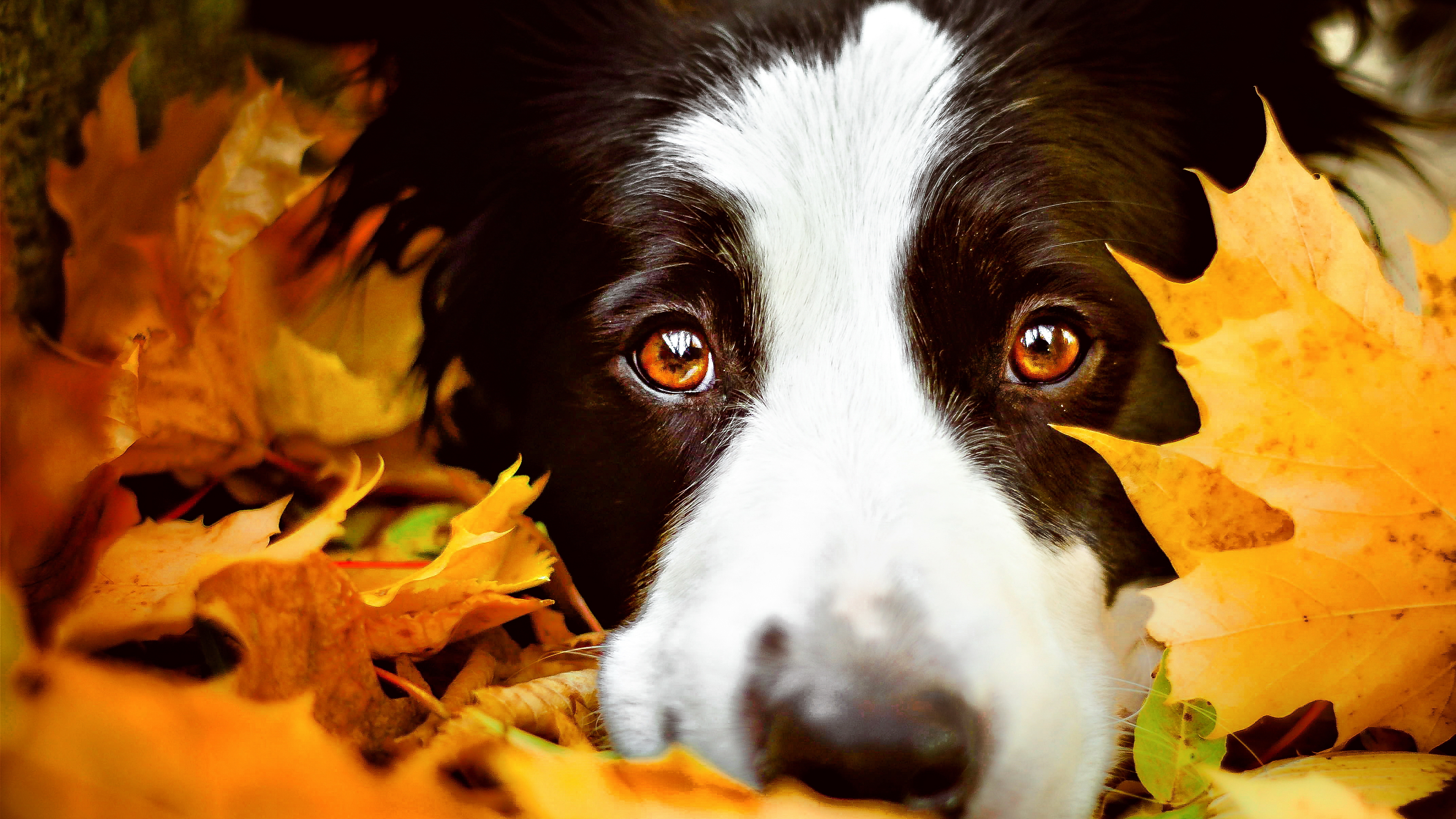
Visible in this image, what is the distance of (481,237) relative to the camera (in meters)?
1.48

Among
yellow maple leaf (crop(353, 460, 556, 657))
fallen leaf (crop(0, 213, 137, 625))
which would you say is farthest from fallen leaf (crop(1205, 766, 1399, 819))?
fallen leaf (crop(0, 213, 137, 625))

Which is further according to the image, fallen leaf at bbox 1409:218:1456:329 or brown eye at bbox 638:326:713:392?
brown eye at bbox 638:326:713:392

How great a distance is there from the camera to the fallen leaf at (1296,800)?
0.72 meters

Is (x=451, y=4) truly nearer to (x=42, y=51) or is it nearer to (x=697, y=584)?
(x=42, y=51)

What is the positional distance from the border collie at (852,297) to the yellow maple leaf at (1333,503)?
0.17 meters

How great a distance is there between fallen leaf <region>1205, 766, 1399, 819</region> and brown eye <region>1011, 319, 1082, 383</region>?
0.51 metres

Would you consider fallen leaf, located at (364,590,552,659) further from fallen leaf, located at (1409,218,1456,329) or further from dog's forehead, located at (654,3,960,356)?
fallen leaf, located at (1409,218,1456,329)

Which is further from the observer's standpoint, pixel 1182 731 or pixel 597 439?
pixel 597 439

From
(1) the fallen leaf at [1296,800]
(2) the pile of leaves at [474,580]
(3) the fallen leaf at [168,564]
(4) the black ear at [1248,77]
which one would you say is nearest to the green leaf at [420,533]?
(2) the pile of leaves at [474,580]

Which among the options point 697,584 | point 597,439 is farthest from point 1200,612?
point 597,439

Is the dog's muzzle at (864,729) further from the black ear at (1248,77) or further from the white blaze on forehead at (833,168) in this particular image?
the black ear at (1248,77)

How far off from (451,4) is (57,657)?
A: 0.94 meters

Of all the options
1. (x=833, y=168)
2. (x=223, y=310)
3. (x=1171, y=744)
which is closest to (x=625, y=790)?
(x=1171, y=744)

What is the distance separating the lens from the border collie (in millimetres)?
1017
